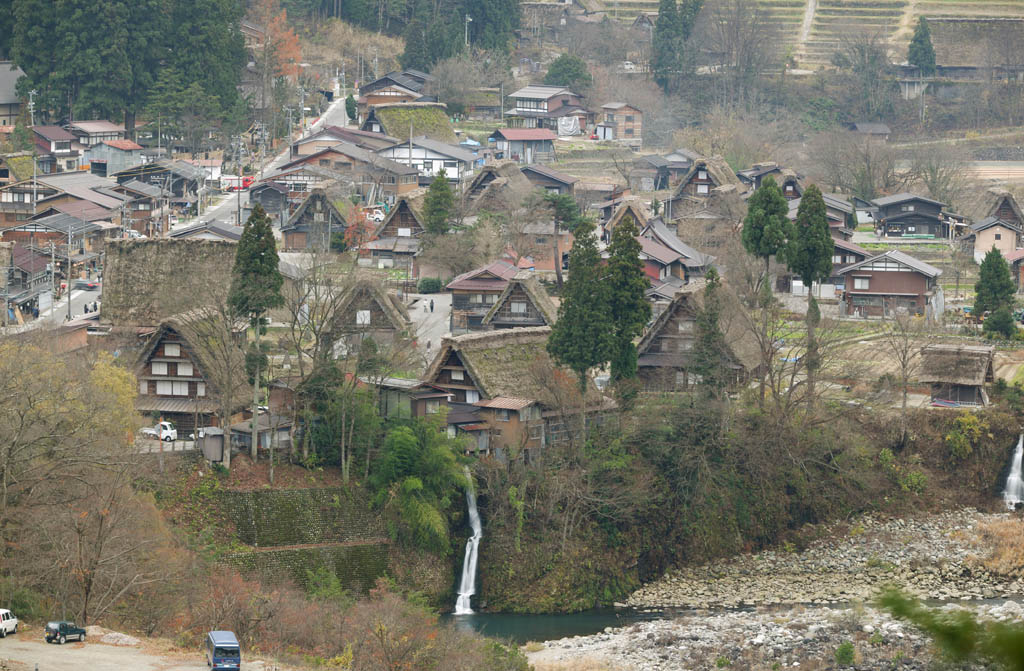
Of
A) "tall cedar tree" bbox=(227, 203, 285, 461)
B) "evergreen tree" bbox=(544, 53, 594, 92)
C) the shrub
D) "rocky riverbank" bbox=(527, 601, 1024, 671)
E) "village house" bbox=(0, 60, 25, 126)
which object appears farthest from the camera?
"evergreen tree" bbox=(544, 53, 594, 92)

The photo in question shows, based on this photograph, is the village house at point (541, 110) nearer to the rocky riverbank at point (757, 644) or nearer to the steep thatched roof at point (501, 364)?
the steep thatched roof at point (501, 364)

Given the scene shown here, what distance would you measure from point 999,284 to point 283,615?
2522 centimetres

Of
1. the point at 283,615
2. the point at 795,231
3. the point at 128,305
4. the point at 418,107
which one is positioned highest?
the point at 418,107

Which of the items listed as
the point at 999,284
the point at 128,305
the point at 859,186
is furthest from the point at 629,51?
the point at 128,305

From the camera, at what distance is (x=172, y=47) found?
6450 centimetres

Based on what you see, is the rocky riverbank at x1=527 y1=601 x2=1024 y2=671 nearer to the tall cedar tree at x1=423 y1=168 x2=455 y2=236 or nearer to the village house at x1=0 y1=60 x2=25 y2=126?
the tall cedar tree at x1=423 y1=168 x2=455 y2=236

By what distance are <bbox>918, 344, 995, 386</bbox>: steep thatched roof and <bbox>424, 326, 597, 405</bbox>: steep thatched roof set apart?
28.5 feet

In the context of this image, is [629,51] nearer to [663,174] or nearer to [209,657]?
[663,174]

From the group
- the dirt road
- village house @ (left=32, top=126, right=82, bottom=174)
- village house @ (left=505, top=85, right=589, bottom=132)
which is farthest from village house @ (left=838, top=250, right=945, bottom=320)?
village house @ (left=32, top=126, right=82, bottom=174)

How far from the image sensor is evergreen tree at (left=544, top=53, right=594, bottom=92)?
7544cm

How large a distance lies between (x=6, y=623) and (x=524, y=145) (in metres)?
49.2

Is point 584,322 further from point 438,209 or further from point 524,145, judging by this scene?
point 524,145

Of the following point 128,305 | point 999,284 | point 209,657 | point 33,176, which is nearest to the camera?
point 209,657

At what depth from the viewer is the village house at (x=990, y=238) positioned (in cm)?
5131
